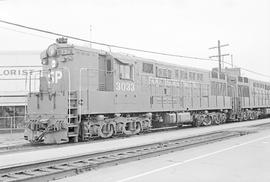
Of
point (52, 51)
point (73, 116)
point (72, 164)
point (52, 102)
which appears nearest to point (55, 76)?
point (52, 51)

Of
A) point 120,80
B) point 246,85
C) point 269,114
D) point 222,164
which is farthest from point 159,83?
point 269,114

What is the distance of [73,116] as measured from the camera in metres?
13.9

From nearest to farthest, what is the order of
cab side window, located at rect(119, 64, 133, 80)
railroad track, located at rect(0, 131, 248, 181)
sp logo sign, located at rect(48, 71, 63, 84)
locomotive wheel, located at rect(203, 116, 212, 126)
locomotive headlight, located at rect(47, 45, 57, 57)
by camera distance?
railroad track, located at rect(0, 131, 248, 181), sp logo sign, located at rect(48, 71, 63, 84), locomotive headlight, located at rect(47, 45, 57, 57), cab side window, located at rect(119, 64, 133, 80), locomotive wheel, located at rect(203, 116, 212, 126)

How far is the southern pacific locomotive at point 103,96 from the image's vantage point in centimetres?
1402

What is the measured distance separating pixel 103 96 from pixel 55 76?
2.24 meters

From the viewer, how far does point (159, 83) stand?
19.3 m

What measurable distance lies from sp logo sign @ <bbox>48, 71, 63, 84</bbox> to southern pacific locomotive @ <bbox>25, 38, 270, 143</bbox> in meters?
0.04

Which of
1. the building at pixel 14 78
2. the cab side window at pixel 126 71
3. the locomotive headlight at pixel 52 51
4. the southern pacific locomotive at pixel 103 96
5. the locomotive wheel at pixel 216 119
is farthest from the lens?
the building at pixel 14 78

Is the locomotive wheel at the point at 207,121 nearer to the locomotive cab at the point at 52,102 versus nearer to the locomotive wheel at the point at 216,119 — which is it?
the locomotive wheel at the point at 216,119

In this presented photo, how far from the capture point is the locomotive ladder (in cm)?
1388

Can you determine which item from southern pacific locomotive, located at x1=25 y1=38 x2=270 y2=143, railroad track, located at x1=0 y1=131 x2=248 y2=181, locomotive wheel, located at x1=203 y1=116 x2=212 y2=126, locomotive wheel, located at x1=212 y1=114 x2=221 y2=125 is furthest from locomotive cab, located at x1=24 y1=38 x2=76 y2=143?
locomotive wheel, located at x1=212 y1=114 x2=221 y2=125

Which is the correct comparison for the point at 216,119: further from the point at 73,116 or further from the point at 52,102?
the point at 52,102

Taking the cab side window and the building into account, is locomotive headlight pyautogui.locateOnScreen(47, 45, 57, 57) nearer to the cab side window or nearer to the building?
the cab side window

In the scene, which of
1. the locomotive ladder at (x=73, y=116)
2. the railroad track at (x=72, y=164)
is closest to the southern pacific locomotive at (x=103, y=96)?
the locomotive ladder at (x=73, y=116)
